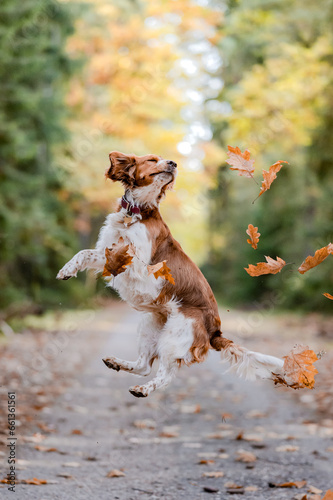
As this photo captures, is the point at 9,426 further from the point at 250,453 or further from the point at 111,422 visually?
the point at 250,453

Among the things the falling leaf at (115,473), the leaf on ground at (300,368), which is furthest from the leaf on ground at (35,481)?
the leaf on ground at (300,368)

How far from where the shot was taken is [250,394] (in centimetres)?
891

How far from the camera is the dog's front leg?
153 inches

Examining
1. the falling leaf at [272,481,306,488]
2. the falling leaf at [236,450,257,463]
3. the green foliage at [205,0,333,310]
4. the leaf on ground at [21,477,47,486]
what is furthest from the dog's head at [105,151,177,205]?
the green foliage at [205,0,333,310]

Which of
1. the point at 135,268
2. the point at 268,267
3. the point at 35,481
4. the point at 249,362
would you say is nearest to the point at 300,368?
the point at 249,362

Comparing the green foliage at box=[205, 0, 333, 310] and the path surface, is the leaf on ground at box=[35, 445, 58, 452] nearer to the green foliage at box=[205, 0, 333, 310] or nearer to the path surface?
the path surface

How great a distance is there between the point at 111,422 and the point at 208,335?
3.38 metres

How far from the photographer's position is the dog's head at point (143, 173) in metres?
3.86

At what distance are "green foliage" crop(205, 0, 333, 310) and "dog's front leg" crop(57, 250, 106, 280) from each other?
1006 centimetres

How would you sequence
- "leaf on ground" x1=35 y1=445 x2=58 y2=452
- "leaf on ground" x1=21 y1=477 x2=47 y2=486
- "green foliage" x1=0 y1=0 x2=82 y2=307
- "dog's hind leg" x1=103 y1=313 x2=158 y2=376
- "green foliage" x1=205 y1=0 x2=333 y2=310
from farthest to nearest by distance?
"green foliage" x1=205 y1=0 x2=333 y2=310, "green foliage" x1=0 y1=0 x2=82 y2=307, "leaf on ground" x1=35 y1=445 x2=58 y2=452, "leaf on ground" x1=21 y1=477 x2=47 y2=486, "dog's hind leg" x1=103 y1=313 x2=158 y2=376

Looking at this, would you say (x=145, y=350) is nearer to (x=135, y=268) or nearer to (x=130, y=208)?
(x=135, y=268)

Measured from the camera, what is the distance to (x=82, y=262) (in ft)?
13.0

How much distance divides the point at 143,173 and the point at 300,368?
1577mm

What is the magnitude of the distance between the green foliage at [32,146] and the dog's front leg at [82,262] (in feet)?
24.7
